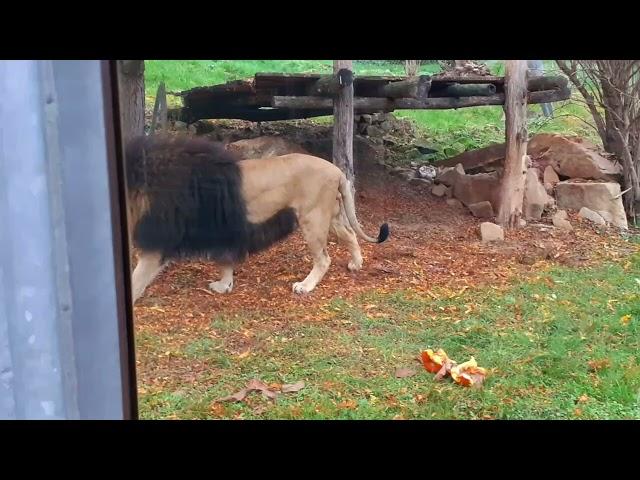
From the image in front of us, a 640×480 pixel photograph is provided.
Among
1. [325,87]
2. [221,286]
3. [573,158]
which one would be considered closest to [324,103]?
[325,87]

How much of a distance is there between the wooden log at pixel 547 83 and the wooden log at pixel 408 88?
0.52 metres

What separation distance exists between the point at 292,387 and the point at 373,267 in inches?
49.5

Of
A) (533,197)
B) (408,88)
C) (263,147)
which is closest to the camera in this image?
(263,147)

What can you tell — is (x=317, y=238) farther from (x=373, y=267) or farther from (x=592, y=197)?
(x=592, y=197)

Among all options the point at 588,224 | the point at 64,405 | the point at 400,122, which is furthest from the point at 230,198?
the point at 588,224

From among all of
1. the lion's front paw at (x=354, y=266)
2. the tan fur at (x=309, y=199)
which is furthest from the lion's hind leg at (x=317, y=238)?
the lion's front paw at (x=354, y=266)

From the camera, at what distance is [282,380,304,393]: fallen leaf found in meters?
2.46

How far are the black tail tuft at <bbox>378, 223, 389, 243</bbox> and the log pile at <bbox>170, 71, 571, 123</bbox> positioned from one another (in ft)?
2.10

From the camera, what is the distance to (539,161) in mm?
4984

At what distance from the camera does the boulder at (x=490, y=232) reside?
164 inches

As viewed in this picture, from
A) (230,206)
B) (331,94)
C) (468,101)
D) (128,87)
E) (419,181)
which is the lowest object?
(419,181)

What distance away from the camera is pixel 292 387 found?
248 cm

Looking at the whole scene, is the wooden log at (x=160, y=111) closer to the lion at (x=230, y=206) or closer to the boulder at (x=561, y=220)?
the lion at (x=230, y=206)

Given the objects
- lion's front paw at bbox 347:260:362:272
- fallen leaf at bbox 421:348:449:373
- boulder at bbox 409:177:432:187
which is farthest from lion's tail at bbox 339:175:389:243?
fallen leaf at bbox 421:348:449:373
